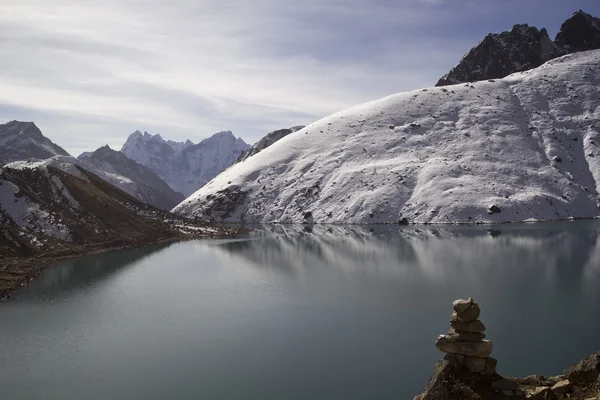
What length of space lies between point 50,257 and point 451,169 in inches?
4626

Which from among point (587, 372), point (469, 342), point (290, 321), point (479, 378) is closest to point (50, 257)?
point (290, 321)

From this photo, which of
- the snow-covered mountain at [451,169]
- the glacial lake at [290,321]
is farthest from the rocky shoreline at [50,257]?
the snow-covered mountain at [451,169]

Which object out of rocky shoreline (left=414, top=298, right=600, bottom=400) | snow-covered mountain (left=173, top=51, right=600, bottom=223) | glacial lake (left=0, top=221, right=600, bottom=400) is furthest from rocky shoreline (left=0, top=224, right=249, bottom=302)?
rocky shoreline (left=414, top=298, right=600, bottom=400)

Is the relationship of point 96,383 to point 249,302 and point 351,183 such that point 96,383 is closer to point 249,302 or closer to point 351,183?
point 249,302

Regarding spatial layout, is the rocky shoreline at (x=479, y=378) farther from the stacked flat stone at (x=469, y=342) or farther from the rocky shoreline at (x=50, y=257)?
the rocky shoreline at (x=50, y=257)

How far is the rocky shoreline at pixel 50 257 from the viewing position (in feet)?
233

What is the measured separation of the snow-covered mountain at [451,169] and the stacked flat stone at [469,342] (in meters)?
111

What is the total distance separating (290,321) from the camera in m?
46.9

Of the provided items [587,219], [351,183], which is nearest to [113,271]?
[351,183]

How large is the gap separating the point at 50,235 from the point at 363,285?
7252 centimetres

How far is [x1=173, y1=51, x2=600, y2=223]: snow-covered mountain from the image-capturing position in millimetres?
136375

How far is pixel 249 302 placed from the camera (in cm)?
5631

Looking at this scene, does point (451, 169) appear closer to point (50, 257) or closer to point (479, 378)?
point (50, 257)

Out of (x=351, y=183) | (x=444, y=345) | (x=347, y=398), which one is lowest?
(x=347, y=398)
